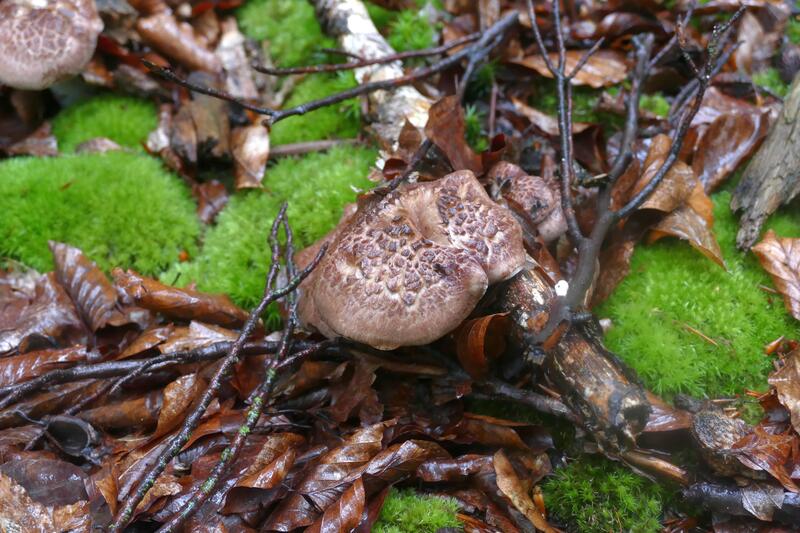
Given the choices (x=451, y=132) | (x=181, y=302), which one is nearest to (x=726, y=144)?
(x=451, y=132)

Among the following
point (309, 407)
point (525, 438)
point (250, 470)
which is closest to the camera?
point (250, 470)

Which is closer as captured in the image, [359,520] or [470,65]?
[359,520]

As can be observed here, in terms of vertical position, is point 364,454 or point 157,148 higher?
point 157,148

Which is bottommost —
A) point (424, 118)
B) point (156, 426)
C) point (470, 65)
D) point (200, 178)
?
point (156, 426)

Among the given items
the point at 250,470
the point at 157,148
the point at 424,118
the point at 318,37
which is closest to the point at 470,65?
the point at 424,118

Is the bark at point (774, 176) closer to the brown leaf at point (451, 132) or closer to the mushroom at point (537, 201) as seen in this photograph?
the mushroom at point (537, 201)

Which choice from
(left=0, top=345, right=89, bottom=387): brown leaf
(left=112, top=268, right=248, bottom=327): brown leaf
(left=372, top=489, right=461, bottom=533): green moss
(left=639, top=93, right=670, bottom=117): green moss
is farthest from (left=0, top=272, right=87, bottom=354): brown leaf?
(left=639, top=93, right=670, bottom=117): green moss

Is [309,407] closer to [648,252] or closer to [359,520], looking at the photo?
[359,520]
